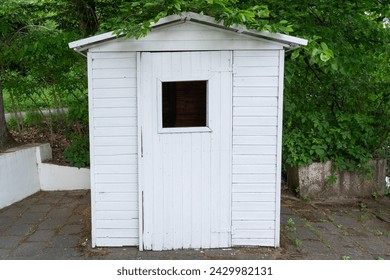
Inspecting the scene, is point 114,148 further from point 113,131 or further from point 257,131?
point 257,131

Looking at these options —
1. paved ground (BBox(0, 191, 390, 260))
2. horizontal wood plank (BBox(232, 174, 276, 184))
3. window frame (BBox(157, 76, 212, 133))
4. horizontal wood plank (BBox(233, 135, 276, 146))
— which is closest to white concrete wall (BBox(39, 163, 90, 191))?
paved ground (BBox(0, 191, 390, 260))

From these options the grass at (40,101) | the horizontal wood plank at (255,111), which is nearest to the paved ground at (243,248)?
the horizontal wood plank at (255,111)

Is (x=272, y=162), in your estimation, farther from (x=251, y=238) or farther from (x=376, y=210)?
(x=376, y=210)

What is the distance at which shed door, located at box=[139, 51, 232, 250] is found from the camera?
423 centimetres

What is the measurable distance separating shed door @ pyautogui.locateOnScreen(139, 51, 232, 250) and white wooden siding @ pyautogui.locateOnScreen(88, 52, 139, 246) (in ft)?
0.46

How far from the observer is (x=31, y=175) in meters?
7.04

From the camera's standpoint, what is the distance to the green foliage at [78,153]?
24.2 ft

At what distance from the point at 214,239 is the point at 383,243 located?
82.5 inches

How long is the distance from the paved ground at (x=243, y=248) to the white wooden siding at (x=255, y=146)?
29cm

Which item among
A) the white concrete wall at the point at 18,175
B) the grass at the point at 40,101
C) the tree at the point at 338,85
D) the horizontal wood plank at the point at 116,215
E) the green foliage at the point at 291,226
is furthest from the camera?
the grass at the point at 40,101

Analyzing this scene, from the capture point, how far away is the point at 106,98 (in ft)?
14.2

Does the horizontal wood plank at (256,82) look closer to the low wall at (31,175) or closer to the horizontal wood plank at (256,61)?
the horizontal wood plank at (256,61)

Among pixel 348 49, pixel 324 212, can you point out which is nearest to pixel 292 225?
pixel 324 212

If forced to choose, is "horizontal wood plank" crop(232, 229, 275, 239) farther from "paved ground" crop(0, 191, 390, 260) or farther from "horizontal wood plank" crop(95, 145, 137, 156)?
"horizontal wood plank" crop(95, 145, 137, 156)
